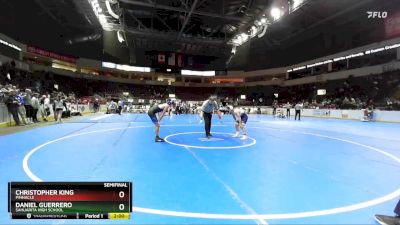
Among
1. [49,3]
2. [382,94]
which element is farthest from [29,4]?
[382,94]

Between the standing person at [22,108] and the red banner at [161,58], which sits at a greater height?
the red banner at [161,58]

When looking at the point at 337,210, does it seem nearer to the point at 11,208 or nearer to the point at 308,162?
the point at 308,162

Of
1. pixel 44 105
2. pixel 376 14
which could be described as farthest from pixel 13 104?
pixel 376 14

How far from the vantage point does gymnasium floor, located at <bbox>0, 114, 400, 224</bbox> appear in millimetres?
3824

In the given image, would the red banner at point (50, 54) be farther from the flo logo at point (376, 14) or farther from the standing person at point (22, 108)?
the flo logo at point (376, 14)

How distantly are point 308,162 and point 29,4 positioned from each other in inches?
1478

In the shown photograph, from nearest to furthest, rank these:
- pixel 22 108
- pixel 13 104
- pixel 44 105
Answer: pixel 13 104 → pixel 22 108 → pixel 44 105

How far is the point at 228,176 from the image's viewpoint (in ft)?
18.7
